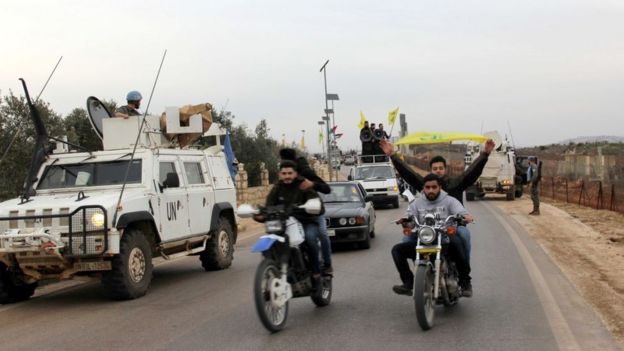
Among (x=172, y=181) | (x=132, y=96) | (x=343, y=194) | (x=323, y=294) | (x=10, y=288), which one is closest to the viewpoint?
(x=323, y=294)

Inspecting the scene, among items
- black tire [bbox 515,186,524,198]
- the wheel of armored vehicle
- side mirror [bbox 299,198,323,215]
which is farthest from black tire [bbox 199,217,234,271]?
black tire [bbox 515,186,524,198]

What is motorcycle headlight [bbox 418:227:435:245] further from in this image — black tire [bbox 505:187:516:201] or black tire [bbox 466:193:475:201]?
black tire [bbox 505:187:516:201]

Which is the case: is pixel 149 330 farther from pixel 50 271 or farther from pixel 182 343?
pixel 50 271

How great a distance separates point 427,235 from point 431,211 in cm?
48

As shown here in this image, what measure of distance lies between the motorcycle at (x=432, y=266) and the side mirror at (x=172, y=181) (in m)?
4.09

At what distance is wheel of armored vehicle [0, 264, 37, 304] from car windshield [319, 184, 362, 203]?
7234 millimetres

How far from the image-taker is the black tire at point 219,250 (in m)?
11.7

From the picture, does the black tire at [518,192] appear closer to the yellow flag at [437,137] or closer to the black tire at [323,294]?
the yellow flag at [437,137]

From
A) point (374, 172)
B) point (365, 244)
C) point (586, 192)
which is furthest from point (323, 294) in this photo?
point (586, 192)

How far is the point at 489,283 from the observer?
31.2 feet

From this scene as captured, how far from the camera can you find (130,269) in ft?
29.7

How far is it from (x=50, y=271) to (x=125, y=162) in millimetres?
2019

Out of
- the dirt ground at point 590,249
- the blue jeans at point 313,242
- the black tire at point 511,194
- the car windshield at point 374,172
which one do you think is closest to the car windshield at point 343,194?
the dirt ground at point 590,249

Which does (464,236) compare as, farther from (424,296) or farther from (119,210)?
(119,210)
